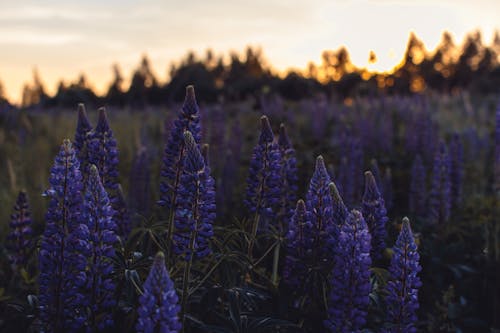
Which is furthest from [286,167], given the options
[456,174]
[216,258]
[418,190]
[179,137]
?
[456,174]

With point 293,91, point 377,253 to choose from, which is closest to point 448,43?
point 293,91

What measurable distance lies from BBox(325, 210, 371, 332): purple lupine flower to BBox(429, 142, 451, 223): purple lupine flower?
10.5 ft

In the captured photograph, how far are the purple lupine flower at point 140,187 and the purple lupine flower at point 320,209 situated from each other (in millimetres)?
2709

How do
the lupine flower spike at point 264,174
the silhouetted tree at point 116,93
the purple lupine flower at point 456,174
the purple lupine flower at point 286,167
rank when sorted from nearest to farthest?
the lupine flower spike at point 264,174 < the purple lupine flower at point 286,167 < the purple lupine flower at point 456,174 < the silhouetted tree at point 116,93

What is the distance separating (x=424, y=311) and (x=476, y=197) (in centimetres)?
279

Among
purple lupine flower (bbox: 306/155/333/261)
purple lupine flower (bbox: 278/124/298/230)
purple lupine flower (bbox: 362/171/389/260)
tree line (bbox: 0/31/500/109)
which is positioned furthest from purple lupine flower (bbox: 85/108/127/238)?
tree line (bbox: 0/31/500/109)

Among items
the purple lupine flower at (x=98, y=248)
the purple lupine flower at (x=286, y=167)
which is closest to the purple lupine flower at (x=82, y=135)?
the purple lupine flower at (x=98, y=248)

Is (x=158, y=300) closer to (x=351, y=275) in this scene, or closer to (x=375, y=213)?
(x=351, y=275)

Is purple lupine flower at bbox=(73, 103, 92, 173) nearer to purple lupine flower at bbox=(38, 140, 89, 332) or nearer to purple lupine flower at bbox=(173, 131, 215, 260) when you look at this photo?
purple lupine flower at bbox=(38, 140, 89, 332)

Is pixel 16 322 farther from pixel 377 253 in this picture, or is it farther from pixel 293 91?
pixel 293 91

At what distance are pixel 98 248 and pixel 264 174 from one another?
44.5 inches

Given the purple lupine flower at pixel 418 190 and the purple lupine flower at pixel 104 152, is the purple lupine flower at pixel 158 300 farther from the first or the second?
the purple lupine flower at pixel 418 190

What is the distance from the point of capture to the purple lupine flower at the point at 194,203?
260 centimetres

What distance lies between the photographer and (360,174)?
5863mm
